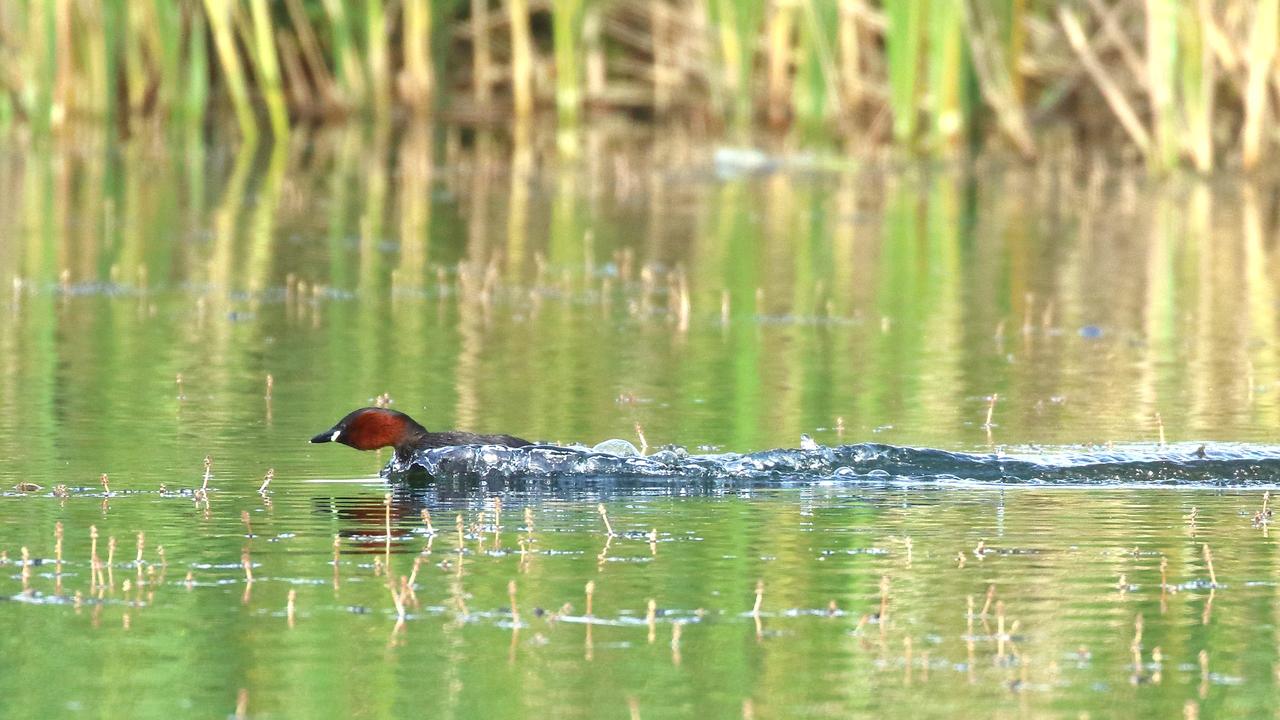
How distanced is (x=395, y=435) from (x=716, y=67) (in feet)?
62.4

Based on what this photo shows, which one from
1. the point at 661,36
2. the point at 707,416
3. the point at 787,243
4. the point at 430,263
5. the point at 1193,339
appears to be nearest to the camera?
the point at 707,416

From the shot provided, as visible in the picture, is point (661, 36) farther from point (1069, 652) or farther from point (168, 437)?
point (1069, 652)

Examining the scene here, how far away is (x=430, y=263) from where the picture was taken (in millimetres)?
16094

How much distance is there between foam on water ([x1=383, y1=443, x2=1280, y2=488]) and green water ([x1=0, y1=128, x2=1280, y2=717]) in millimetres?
161

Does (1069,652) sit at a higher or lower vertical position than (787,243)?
lower

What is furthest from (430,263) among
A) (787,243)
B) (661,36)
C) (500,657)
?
(661,36)

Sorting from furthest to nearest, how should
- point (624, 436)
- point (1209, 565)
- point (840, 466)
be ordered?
point (624, 436), point (840, 466), point (1209, 565)

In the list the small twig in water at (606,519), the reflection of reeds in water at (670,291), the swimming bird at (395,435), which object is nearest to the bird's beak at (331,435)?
the swimming bird at (395,435)

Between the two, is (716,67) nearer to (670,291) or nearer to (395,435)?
(670,291)

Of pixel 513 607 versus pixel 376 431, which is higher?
pixel 376 431

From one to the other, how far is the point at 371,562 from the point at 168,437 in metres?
2.55

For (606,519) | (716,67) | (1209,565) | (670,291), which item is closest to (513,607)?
(606,519)

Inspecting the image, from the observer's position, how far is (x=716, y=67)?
2709 cm

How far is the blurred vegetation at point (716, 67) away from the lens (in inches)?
886
